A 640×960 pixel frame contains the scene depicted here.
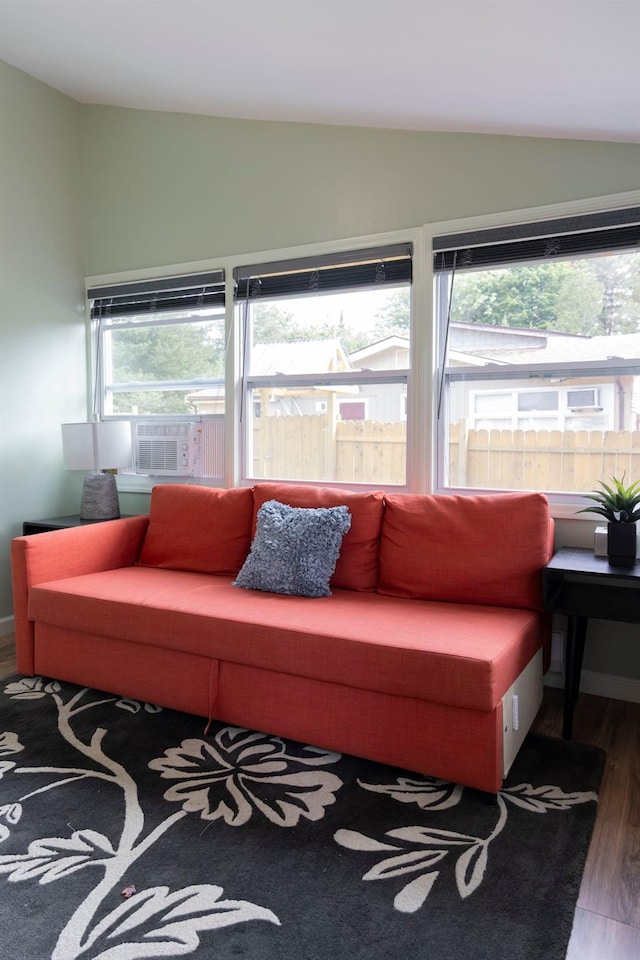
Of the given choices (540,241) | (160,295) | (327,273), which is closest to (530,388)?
(540,241)

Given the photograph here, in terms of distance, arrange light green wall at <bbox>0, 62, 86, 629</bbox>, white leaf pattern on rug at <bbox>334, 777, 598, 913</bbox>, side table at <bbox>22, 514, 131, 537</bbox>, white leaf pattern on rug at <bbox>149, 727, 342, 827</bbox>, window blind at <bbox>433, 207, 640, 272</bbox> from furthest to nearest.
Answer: light green wall at <bbox>0, 62, 86, 629</bbox>
side table at <bbox>22, 514, 131, 537</bbox>
window blind at <bbox>433, 207, 640, 272</bbox>
white leaf pattern on rug at <bbox>149, 727, 342, 827</bbox>
white leaf pattern on rug at <bbox>334, 777, 598, 913</bbox>

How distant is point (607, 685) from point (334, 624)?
131 cm

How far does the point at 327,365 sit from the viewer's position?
333 centimetres

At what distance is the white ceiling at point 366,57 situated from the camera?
1.95 metres

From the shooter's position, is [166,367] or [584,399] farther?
[166,367]

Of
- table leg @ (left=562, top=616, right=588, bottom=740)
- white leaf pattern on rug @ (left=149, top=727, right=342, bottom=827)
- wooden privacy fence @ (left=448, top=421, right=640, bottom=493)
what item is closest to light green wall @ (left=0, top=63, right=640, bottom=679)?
wooden privacy fence @ (left=448, top=421, right=640, bottom=493)

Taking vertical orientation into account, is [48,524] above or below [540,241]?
below

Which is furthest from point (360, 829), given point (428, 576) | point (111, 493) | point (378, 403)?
point (111, 493)

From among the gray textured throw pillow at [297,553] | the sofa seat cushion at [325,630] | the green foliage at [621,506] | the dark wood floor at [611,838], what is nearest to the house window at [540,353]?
the green foliage at [621,506]

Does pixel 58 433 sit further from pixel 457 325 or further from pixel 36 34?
pixel 457 325

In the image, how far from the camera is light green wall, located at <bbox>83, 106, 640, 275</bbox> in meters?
2.73

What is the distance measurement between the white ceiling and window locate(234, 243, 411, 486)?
2.21ft

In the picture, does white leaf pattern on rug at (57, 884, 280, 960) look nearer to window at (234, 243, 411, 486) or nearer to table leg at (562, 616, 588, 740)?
table leg at (562, 616, 588, 740)

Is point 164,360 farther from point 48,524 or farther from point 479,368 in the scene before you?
point 479,368
